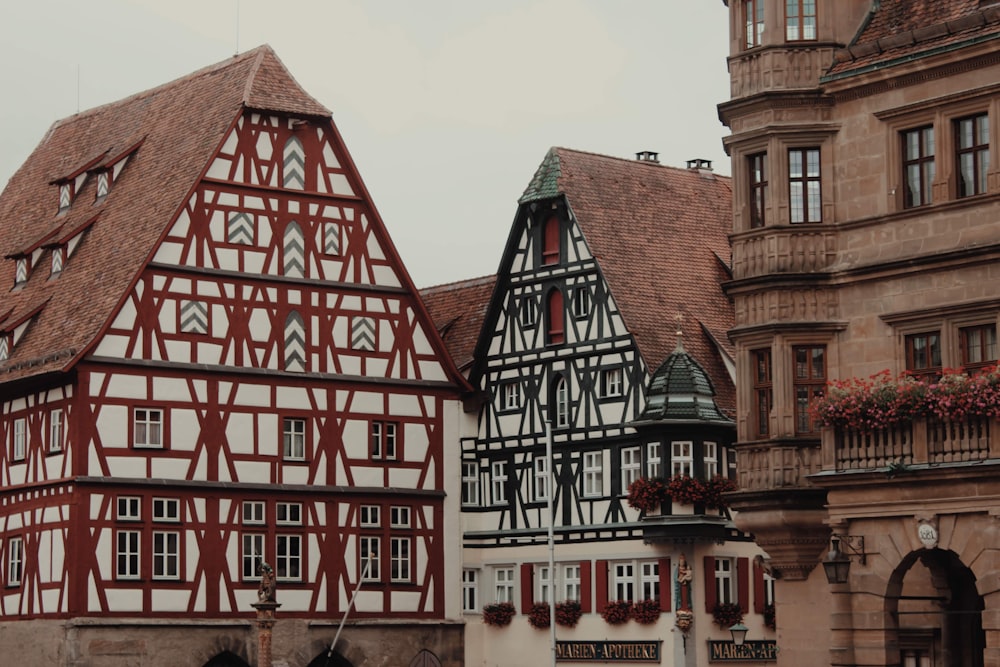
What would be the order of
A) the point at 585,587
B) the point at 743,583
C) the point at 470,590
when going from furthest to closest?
the point at 470,590
the point at 585,587
the point at 743,583

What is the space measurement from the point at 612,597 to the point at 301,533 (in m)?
7.97

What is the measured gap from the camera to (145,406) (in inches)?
1988

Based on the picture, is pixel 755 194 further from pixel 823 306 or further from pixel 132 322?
pixel 132 322

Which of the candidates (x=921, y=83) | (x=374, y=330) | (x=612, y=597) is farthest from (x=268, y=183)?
(x=921, y=83)

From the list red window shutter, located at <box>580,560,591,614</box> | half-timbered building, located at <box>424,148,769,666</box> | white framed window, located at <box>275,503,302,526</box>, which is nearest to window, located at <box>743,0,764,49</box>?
half-timbered building, located at <box>424,148,769,666</box>

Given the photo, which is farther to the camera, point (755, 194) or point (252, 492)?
point (252, 492)

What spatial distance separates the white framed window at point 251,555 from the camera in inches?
2026

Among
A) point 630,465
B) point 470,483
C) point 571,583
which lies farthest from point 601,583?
point 470,483

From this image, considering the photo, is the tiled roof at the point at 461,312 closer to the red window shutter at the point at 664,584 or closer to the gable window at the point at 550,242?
the gable window at the point at 550,242

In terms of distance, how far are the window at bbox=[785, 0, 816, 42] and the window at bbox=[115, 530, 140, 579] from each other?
21694 millimetres

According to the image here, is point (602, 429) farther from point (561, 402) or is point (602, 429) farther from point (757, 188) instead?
point (757, 188)

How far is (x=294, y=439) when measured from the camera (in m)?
53.2

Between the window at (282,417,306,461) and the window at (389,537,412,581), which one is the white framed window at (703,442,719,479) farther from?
the window at (282,417,306,461)

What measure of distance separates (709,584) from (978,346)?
61.3ft
